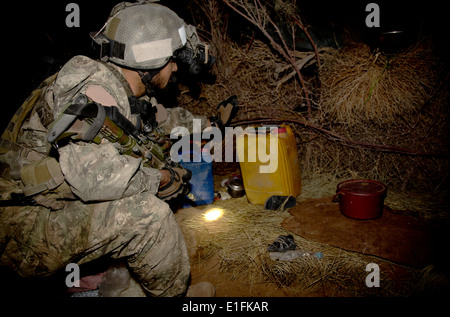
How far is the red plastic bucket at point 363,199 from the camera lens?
2836 mm

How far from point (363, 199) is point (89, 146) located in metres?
2.91

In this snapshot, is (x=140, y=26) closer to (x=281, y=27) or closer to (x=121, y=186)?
(x=121, y=186)

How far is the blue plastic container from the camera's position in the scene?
3.67 meters

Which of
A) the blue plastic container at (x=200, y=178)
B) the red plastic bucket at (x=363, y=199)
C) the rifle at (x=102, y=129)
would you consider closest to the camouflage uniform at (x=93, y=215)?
the rifle at (x=102, y=129)

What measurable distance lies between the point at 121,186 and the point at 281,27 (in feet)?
12.8

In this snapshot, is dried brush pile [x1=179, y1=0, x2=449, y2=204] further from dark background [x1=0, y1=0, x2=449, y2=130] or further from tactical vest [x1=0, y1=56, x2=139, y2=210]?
tactical vest [x1=0, y1=56, x2=139, y2=210]

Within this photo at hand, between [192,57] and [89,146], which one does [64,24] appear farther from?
[89,146]

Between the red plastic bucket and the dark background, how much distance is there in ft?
7.07

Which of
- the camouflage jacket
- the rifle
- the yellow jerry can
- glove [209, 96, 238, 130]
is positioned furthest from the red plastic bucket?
the camouflage jacket

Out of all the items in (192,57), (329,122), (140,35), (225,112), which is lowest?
(329,122)

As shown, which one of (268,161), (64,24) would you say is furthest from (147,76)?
(64,24)

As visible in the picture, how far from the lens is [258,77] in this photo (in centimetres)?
435

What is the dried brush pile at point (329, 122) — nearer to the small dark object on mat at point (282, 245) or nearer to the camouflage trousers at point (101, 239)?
the small dark object on mat at point (282, 245)

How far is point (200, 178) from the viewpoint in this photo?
377 cm
